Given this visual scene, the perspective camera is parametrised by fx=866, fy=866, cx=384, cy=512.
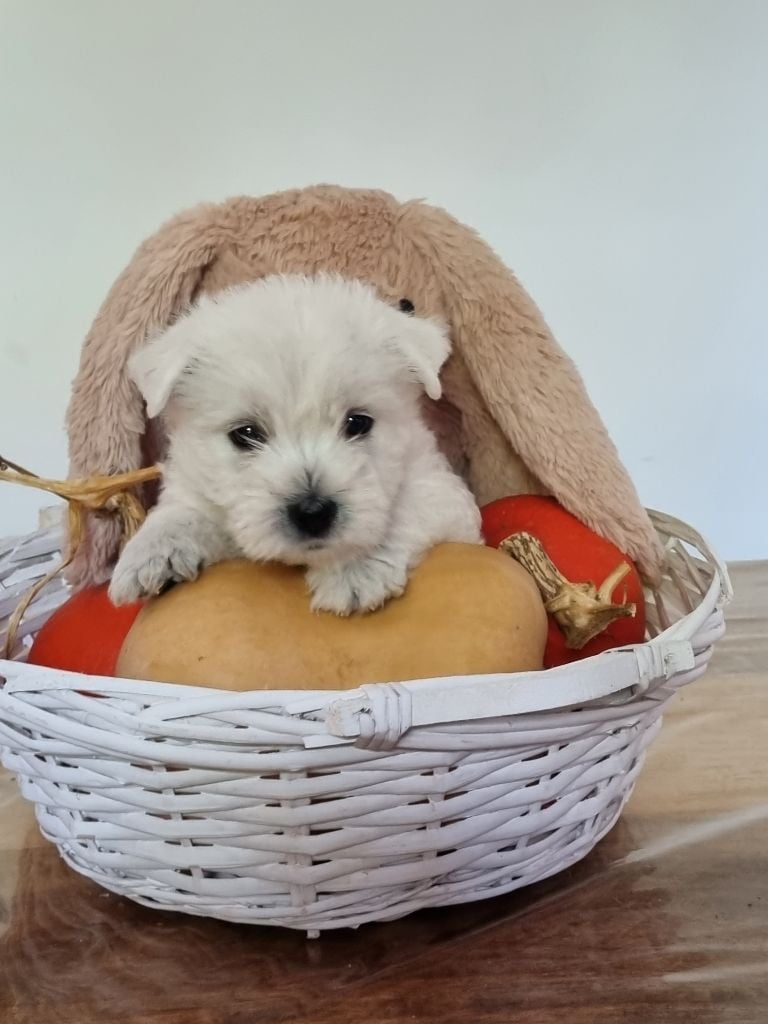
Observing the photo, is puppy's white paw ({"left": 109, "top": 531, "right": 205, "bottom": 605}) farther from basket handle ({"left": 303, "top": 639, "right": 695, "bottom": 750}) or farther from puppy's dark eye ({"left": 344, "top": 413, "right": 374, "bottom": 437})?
basket handle ({"left": 303, "top": 639, "right": 695, "bottom": 750})

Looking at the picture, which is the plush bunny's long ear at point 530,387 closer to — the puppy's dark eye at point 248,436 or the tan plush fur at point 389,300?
the tan plush fur at point 389,300

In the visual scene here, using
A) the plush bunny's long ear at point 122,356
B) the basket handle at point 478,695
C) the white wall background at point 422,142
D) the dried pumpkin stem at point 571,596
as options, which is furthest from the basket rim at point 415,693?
the white wall background at point 422,142

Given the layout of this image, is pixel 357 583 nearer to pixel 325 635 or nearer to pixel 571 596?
pixel 325 635

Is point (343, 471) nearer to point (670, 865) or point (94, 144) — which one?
point (670, 865)

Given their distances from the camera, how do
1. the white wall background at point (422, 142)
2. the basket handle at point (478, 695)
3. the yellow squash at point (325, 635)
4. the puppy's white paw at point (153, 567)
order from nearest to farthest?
the basket handle at point (478, 695)
the yellow squash at point (325, 635)
the puppy's white paw at point (153, 567)
the white wall background at point (422, 142)

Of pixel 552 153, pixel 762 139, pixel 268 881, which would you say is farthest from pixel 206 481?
pixel 762 139

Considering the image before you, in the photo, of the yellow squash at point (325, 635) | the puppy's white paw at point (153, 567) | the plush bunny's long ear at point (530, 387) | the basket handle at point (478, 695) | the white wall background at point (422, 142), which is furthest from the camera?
the white wall background at point (422, 142)
